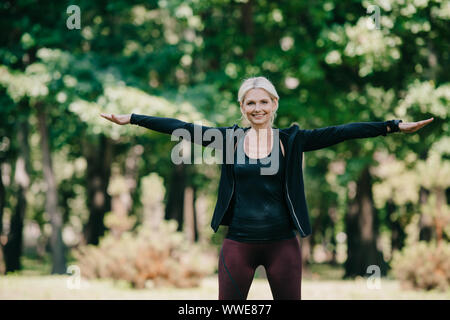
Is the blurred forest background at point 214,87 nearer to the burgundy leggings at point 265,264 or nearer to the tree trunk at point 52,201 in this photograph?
the tree trunk at point 52,201

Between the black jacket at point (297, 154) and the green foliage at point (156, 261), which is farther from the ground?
the black jacket at point (297, 154)

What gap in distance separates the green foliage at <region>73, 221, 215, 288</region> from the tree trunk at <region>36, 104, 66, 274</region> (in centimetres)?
525

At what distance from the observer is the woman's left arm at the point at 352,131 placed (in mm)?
3658

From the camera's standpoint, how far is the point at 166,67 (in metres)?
15.8

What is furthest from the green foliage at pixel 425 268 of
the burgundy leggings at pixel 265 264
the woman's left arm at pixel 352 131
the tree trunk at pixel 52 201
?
the tree trunk at pixel 52 201

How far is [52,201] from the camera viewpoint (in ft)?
54.9

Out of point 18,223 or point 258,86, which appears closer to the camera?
point 258,86

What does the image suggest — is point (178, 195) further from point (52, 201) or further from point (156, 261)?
point (156, 261)

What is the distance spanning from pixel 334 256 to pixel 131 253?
113 ft

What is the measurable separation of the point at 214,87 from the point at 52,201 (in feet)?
20.6

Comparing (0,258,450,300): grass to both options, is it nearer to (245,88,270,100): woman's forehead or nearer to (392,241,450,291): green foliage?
(392,241,450,291): green foliage

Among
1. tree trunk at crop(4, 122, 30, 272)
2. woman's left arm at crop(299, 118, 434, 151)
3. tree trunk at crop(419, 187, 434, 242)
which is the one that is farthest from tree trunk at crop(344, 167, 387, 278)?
woman's left arm at crop(299, 118, 434, 151)

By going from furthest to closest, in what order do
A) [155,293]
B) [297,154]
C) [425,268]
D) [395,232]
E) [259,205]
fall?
[395,232] < [425,268] < [155,293] < [297,154] < [259,205]

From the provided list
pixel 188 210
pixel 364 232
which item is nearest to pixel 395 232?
pixel 364 232
